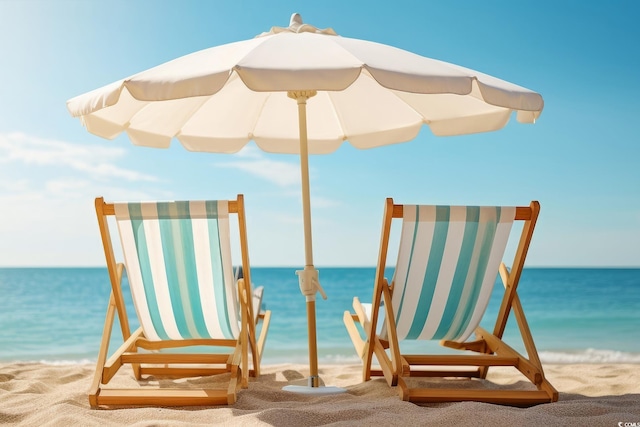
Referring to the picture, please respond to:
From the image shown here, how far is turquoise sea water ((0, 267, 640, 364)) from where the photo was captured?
31.9 feet

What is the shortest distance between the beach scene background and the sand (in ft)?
17.0

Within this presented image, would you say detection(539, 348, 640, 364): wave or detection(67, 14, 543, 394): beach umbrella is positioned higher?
detection(67, 14, 543, 394): beach umbrella

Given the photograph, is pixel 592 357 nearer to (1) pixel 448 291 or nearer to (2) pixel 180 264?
Result: (1) pixel 448 291

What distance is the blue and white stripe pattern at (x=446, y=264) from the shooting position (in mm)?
3021

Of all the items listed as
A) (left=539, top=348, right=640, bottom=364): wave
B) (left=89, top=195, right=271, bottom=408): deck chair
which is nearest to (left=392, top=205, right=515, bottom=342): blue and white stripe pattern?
(left=89, top=195, right=271, bottom=408): deck chair

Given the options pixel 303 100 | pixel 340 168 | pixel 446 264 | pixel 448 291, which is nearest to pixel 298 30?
pixel 303 100

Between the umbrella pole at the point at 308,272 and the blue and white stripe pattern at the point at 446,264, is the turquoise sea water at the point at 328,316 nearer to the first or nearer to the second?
the umbrella pole at the point at 308,272

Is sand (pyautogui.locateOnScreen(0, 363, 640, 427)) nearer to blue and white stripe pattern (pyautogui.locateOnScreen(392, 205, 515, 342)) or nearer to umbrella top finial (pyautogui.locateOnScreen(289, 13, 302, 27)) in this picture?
blue and white stripe pattern (pyautogui.locateOnScreen(392, 205, 515, 342))

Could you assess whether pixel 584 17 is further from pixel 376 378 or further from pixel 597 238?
pixel 376 378

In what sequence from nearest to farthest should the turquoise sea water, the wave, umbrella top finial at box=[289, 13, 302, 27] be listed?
umbrella top finial at box=[289, 13, 302, 27] → the wave → the turquoise sea water

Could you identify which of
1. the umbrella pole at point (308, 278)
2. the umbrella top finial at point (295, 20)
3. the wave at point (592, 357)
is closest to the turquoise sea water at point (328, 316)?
the wave at point (592, 357)

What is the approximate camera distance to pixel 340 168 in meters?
23.7

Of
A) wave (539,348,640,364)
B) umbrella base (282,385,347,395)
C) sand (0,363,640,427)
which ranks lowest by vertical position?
wave (539,348,640,364)

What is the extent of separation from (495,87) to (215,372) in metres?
2.30
